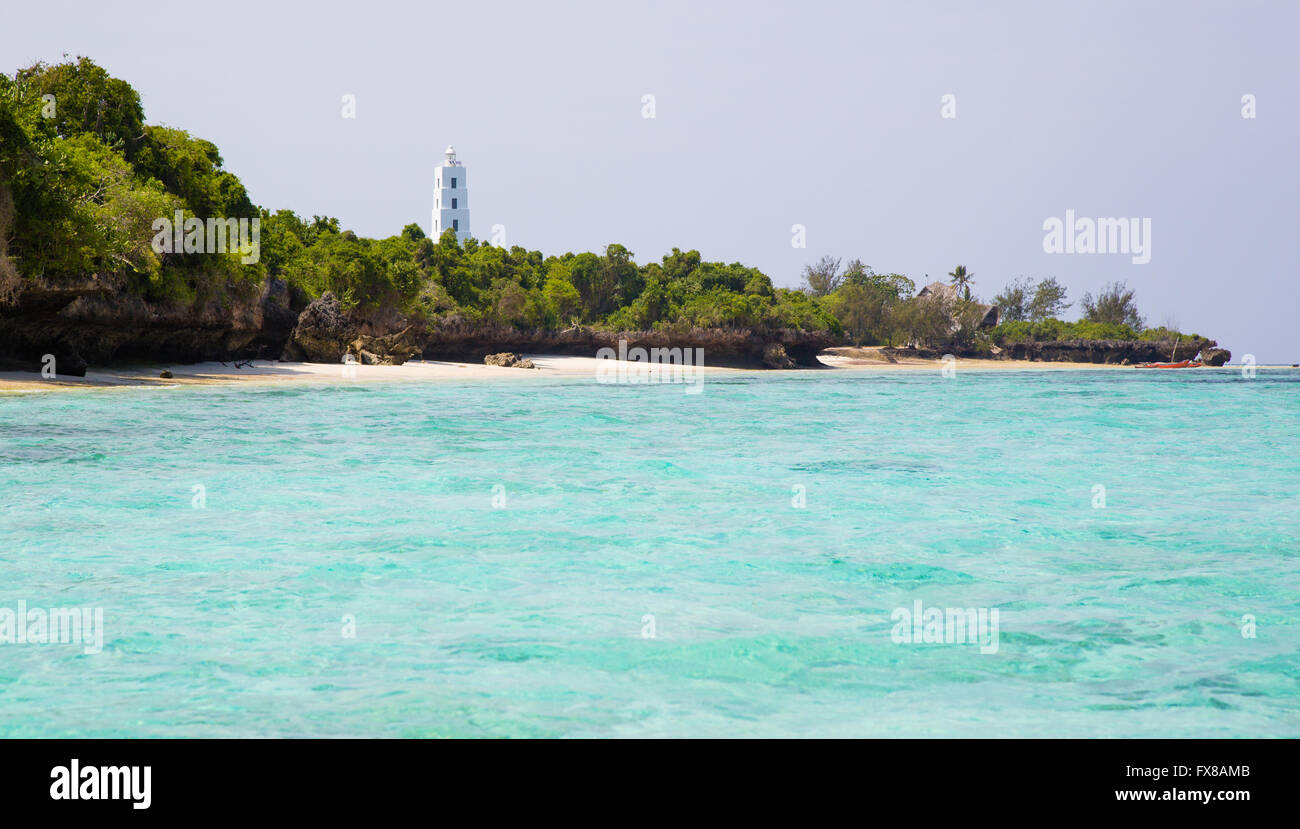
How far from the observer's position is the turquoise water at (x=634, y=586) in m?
4.43

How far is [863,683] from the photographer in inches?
188

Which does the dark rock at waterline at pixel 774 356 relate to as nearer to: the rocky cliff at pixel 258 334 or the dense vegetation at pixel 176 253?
the rocky cliff at pixel 258 334

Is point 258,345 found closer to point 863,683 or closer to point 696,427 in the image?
point 696,427

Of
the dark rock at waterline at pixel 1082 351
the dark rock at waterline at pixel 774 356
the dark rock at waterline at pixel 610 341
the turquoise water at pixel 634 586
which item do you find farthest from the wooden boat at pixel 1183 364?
the turquoise water at pixel 634 586

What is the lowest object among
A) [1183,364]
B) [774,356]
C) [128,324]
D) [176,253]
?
[1183,364]

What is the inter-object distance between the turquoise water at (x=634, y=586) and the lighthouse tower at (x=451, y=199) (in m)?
123

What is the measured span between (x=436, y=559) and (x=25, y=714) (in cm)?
323

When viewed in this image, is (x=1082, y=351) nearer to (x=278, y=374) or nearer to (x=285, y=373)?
(x=285, y=373)

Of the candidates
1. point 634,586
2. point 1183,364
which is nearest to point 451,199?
point 1183,364

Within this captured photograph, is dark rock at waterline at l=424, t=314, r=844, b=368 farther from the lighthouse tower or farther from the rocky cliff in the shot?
the lighthouse tower

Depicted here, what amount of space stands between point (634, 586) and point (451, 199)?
438ft

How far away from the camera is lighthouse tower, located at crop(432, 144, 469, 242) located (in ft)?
441

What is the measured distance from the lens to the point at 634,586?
6703mm
